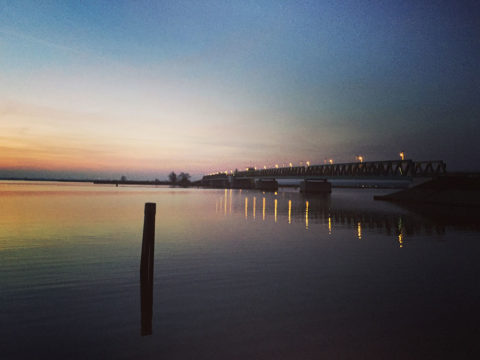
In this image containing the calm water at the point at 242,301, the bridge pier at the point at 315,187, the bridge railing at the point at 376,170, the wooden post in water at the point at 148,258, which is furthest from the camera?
the bridge pier at the point at 315,187

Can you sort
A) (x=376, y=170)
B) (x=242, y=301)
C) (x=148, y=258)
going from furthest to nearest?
(x=376, y=170) → (x=242, y=301) → (x=148, y=258)

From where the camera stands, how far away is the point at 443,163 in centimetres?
8112

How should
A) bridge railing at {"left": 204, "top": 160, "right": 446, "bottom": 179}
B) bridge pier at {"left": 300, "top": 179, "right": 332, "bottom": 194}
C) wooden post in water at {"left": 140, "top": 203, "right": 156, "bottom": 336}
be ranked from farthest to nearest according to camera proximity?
1. bridge pier at {"left": 300, "top": 179, "right": 332, "bottom": 194}
2. bridge railing at {"left": 204, "top": 160, "right": 446, "bottom": 179}
3. wooden post in water at {"left": 140, "top": 203, "right": 156, "bottom": 336}

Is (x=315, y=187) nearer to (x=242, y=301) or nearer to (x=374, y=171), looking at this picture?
(x=374, y=171)

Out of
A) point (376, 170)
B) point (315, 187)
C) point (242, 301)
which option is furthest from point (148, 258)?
point (315, 187)

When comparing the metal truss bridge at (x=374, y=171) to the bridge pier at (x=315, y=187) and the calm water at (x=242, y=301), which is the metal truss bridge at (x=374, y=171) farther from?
the calm water at (x=242, y=301)

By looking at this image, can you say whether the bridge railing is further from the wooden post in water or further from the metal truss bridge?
the wooden post in water

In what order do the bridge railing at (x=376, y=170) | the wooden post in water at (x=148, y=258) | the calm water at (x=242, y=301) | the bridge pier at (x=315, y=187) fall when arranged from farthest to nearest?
1. the bridge pier at (x=315, y=187)
2. the bridge railing at (x=376, y=170)
3. the wooden post in water at (x=148, y=258)
4. the calm water at (x=242, y=301)

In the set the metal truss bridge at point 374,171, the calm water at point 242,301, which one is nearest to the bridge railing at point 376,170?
the metal truss bridge at point 374,171

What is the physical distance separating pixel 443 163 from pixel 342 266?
258 ft

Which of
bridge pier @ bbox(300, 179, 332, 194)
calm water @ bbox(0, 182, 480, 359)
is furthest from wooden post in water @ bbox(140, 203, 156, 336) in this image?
bridge pier @ bbox(300, 179, 332, 194)

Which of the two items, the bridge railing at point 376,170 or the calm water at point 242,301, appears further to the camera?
the bridge railing at point 376,170

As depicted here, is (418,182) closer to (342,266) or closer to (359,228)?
(359,228)

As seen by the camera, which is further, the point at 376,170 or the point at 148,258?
the point at 376,170
